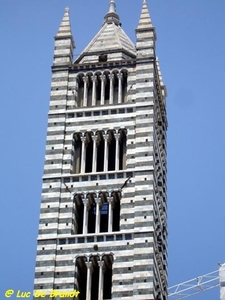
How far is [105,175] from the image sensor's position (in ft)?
131

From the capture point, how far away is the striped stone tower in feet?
124

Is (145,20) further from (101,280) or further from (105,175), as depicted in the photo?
(101,280)

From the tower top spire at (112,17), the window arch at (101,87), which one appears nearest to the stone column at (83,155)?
the window arch at (101,87)

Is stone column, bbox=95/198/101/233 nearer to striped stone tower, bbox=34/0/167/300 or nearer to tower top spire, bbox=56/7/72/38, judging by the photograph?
striped stone tower, bbox=34/0/167/300

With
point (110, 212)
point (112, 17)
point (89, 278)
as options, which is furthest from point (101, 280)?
point (112, 17)

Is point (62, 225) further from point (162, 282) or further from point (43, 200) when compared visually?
point (162, 282)

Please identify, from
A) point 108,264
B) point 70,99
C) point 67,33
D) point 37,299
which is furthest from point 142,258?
point 67,33

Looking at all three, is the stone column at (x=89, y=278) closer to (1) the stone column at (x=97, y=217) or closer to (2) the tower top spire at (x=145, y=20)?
(1) the stone column at (x=97, y=217)

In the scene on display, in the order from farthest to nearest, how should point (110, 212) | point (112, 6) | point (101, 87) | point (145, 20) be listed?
point (112, 6)
point (145, 20)
point (101, 87)
point (110, 212)

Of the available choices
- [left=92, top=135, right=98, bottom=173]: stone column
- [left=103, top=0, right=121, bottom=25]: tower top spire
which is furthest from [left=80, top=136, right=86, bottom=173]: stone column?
[left=103, top=0, right=121, bottom=25]: tower top spire

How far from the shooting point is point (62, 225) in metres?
39.0

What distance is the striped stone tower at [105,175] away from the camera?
3778 cm

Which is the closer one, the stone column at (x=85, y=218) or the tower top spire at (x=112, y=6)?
the stone column at (x=85, y=218)

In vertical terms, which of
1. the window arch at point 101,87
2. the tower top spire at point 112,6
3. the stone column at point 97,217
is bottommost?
the stone column at point 97,217
